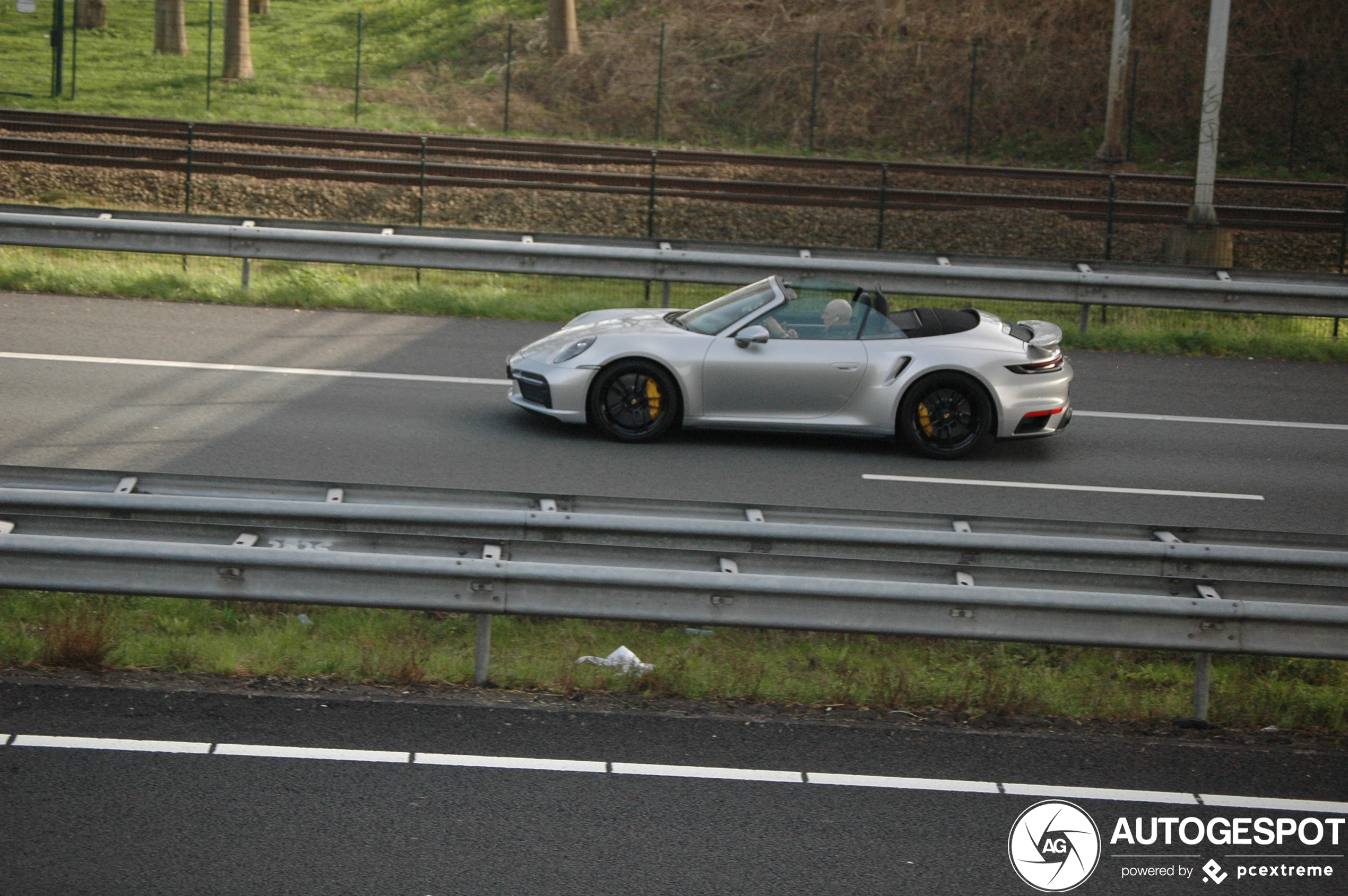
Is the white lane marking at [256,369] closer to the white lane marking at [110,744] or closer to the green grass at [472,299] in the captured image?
the green grass at [472,299]

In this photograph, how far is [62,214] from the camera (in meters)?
14.0

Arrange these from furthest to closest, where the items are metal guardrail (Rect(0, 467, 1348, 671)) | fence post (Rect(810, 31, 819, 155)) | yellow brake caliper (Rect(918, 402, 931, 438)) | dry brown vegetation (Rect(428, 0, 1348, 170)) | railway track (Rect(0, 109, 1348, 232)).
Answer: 1. dry brown vegetation (Rect(428, 0, 1348, 170))
2. fence post (Rect(810, 31, 819, 155))
3. railway track (Rect(0, 109, 1348, 232))
4. yellow brake caliper (Rect(918, 402, 931, 438))
5. metal guardrail (Rect(0, 467, 1348, 671))

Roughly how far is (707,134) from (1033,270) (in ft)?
55.2

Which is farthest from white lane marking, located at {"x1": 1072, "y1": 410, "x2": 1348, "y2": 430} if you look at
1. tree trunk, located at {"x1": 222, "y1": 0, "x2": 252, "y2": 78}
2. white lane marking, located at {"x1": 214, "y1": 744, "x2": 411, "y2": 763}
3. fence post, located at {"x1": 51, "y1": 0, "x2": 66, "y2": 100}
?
fence post, located at {"x1": 51, "y1": 0, "x2": 66, "y2": 100}

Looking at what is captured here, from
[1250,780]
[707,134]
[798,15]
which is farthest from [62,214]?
[798,15]

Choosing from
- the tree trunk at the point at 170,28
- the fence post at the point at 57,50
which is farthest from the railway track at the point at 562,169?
the tree trunk at the point at 170,28

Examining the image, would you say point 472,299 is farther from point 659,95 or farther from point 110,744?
point 659,95

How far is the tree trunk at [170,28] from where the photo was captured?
1315 inches

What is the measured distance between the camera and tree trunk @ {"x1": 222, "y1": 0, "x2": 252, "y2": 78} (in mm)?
31125

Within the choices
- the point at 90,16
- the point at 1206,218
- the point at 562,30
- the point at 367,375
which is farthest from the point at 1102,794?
the point at 90,16

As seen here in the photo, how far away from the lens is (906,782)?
515 cm

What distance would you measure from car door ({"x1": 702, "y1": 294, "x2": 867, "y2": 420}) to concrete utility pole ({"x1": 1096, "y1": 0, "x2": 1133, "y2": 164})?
19193 millimetres

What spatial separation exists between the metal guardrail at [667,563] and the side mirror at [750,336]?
133 inches

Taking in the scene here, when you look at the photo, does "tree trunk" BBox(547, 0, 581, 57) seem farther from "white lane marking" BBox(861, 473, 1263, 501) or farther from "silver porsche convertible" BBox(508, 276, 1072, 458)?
"white lane marking" BBox(861, 473, 1263, 501)
